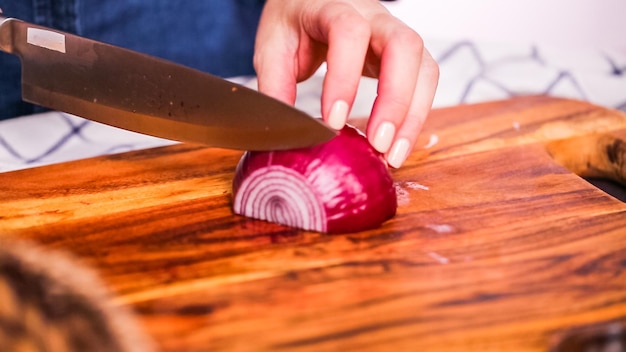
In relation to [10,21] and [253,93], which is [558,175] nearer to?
[253,93]

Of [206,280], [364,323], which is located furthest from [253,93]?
[364,323]

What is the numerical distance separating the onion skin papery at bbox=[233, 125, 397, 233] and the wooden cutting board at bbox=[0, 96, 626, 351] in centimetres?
2

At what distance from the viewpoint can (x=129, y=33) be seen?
1.67 metres

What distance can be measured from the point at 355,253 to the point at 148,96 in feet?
1.38

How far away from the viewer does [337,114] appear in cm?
107

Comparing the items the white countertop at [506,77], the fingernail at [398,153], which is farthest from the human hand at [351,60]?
the white countertop at [506,77]

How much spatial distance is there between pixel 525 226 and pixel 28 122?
1.05m

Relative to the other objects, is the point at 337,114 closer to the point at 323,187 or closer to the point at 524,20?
the point at 323,187

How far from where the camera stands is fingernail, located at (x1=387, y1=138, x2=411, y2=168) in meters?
1.12

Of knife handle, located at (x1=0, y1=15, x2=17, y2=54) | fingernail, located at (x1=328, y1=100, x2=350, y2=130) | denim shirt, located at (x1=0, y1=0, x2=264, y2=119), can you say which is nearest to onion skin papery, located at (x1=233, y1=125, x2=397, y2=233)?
fingernail, located at (x1=328, y1=100, x2=350, y2=130)

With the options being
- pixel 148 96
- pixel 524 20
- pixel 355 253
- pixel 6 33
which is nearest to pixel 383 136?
pixel 355 253

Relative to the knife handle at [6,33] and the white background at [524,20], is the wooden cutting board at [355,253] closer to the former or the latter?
the knife handle at [6,33]

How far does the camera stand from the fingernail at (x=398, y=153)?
1.12 meters

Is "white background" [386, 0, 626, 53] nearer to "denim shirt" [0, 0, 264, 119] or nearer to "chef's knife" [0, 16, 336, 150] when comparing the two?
"denim shirt" [0, 0, 264, 119]
